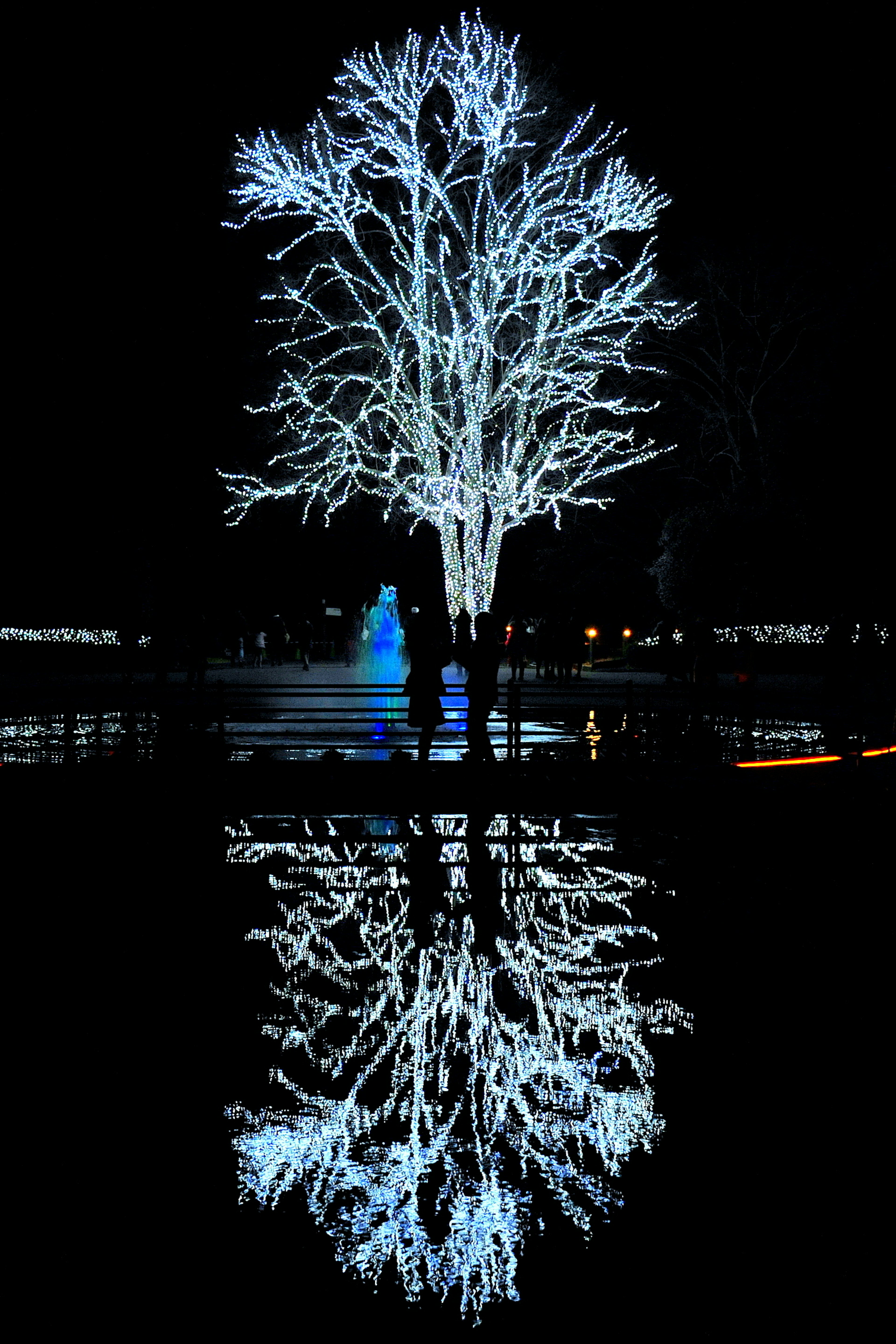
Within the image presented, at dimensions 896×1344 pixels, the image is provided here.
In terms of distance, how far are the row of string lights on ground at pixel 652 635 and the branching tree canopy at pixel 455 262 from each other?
7548 millimetres

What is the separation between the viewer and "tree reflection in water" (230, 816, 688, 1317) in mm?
4207

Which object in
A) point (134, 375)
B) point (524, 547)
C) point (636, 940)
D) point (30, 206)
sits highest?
point (30, 206)

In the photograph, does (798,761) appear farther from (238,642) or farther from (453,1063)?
(238,642)

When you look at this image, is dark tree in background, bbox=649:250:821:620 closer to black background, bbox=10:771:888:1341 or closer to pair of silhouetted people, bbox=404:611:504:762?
pair of silhouetted people, bbox=404:611:504:762

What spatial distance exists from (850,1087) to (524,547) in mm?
62466

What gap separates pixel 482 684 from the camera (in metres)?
17.0

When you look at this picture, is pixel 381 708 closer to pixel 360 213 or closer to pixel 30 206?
pixel 360 213

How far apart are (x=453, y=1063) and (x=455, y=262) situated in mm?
29871

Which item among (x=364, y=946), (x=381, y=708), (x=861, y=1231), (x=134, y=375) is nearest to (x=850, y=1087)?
(x=861, y=1231)

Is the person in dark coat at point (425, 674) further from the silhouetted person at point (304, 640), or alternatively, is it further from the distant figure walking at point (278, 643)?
the distant figure walking at point (278, 643)

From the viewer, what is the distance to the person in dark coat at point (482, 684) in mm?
16797

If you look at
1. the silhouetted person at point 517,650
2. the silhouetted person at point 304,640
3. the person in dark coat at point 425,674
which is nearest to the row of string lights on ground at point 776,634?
the silhouetted person at point 517,650

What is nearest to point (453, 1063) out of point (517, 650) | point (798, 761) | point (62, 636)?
point (798, 761)

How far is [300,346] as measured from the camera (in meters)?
45.2
